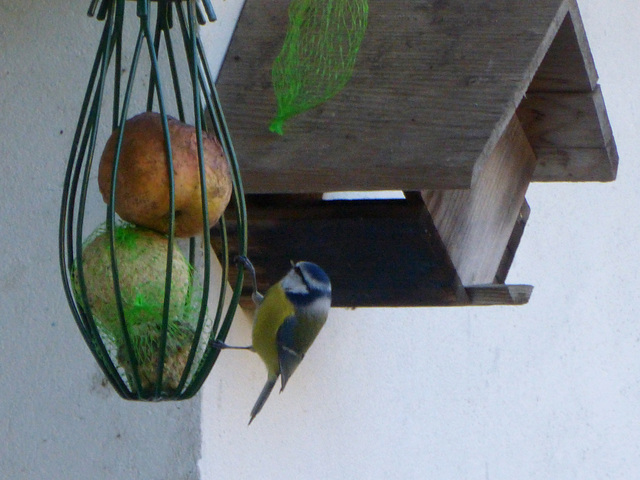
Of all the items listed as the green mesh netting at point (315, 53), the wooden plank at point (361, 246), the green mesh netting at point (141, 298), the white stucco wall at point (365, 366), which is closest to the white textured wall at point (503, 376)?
the white stucco wall at point (365, 366)

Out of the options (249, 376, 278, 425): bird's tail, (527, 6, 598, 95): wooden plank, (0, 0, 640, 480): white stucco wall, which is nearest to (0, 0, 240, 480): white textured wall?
(0, 0, 640, 480): white stucco wall

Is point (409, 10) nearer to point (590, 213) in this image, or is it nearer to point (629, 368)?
point (590, 213)

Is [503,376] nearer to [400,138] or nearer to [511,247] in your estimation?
[511,247]

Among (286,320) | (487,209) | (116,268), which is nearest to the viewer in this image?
(116,268)

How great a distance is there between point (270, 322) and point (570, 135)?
65 centimetres

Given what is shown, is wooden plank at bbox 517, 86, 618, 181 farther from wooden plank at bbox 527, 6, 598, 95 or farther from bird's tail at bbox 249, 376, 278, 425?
bird's tail at bbox 249, 376, 278, 425

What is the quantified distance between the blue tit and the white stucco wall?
7 centimetres

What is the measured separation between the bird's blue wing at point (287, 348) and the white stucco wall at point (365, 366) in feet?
0.28

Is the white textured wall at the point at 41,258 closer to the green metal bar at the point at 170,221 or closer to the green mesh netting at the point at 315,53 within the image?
the green mesh netting at the point at 315,53

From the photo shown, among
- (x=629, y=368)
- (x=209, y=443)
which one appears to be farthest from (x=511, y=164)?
(x=629, y=368)

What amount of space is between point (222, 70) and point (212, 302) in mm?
351

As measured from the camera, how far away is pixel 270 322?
1.46 metres

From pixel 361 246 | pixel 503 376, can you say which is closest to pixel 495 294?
pixel 361 246

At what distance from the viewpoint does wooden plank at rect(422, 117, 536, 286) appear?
→ 4.67ft
